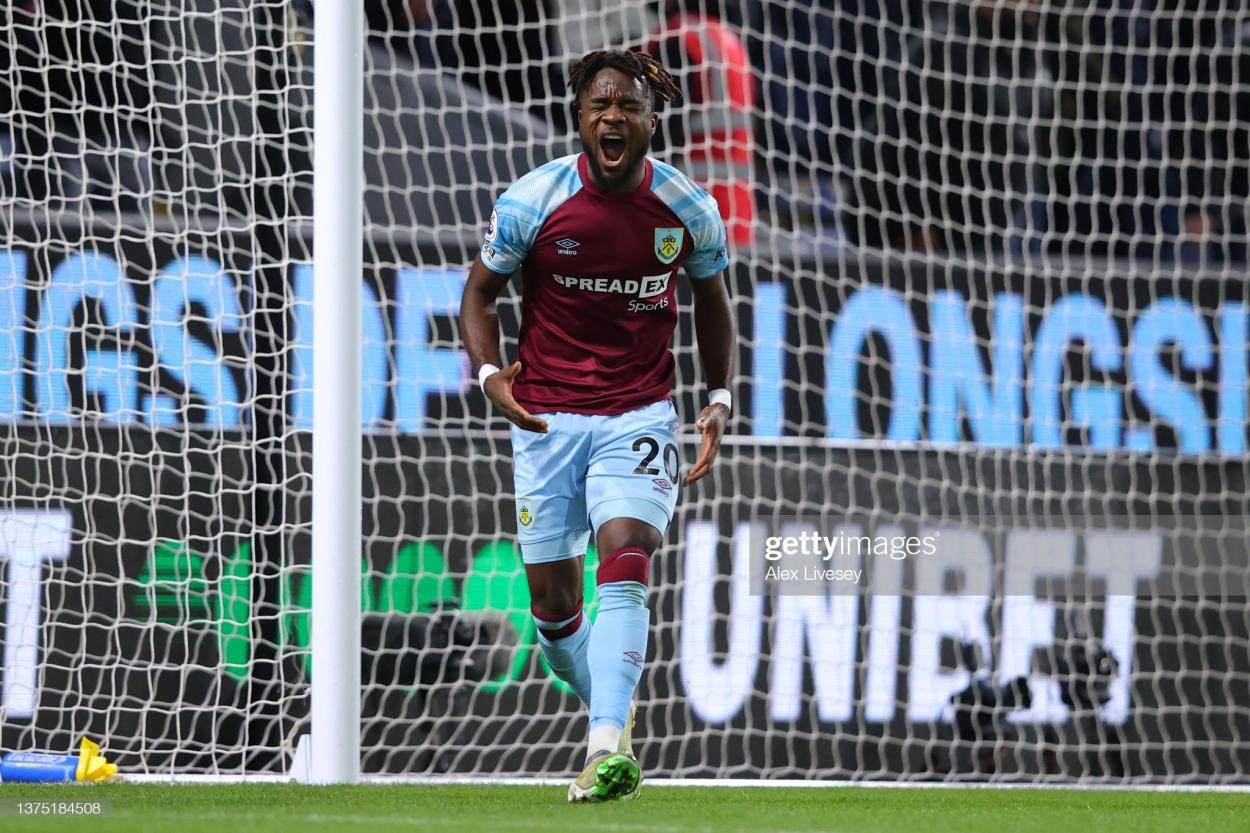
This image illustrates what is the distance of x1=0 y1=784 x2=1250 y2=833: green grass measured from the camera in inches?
109

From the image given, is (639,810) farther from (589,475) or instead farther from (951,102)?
(951,102)

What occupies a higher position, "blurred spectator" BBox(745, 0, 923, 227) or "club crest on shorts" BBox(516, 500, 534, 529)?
"blurred spectator" BBox(745, 0, 923, 227)

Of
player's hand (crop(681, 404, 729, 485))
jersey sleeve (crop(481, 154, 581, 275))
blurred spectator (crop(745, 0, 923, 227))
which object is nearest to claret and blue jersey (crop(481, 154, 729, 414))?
jersey sleeve (crop(481, 154, 581, 275))

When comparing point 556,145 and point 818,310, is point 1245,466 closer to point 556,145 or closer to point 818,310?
point 818,310

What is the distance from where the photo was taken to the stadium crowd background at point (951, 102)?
580 centimetres

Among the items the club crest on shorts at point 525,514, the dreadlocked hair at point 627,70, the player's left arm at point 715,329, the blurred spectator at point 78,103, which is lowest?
the club crest on shorts at point 525,514

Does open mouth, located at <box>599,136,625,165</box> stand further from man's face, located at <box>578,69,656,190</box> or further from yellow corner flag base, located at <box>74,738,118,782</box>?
yellow corner flag base, located at <box>74,738,118,782</box>

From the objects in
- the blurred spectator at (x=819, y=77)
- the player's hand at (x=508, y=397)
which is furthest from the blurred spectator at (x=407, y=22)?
the player's hand at (x=508, y=397)

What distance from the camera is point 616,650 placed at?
10.3 ft

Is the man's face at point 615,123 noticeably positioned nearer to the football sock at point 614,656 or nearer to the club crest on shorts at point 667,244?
the club crest on shorts at point 667,244

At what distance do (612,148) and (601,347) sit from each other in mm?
436

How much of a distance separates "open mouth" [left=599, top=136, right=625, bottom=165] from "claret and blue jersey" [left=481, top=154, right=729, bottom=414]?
9 cm

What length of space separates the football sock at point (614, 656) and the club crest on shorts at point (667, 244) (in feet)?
2.36

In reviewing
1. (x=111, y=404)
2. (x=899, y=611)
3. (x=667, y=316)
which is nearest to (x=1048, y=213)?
(x=899, y=611)
